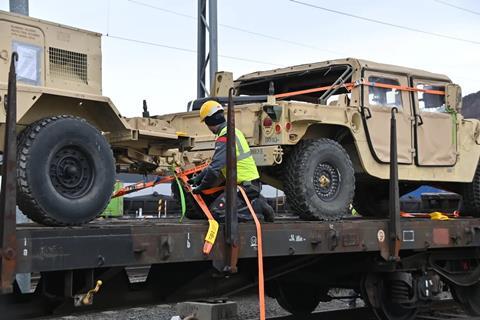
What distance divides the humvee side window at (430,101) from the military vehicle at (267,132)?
0.02m

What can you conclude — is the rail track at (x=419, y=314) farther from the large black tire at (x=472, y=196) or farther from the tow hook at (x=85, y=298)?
the tow hook at (x=85, y=298)

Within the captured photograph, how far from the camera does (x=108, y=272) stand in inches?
183

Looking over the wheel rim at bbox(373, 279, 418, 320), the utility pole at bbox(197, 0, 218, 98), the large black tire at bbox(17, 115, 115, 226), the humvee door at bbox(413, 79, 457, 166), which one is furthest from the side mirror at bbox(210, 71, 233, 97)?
the utility pole at bbox(197, 0, 218, 98)

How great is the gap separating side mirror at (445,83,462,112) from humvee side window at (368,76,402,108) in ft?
2.62

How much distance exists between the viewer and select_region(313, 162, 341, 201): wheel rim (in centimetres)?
654

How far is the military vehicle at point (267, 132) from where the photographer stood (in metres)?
4.45

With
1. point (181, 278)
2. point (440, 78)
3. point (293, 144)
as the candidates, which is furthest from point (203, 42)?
point (181, 278)

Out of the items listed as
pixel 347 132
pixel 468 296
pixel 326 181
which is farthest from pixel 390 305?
pixel 347 132

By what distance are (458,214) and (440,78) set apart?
181 centimetres

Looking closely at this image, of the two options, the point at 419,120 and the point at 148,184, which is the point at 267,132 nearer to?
the point at 148,184

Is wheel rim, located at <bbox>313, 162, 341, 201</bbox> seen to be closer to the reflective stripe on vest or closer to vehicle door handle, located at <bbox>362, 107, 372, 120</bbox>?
vehicle door handle, located at <bbox>362, 107, 372, 120</bbox>

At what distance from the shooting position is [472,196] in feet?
27.8

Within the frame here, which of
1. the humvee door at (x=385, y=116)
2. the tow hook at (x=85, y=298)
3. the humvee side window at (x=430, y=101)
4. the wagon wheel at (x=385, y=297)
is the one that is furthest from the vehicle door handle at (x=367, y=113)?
the tow hook at (x=85, y=298)

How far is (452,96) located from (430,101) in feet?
1.09
